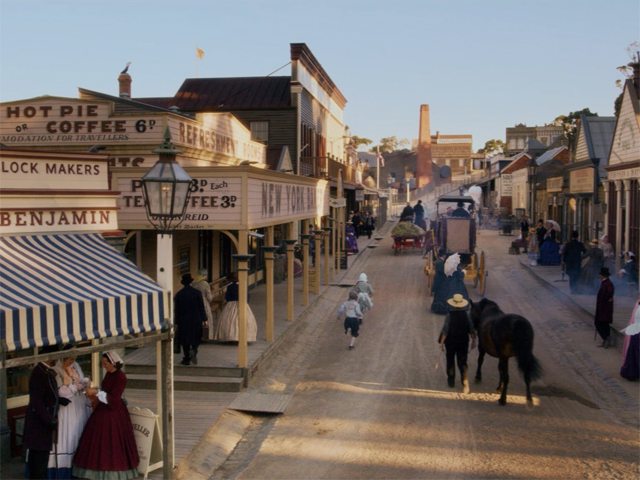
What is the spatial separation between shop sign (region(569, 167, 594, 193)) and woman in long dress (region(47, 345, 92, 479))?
22887 mm

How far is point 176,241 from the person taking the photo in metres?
15.7

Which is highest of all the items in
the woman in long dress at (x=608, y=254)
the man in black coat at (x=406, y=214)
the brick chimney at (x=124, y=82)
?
the brick chimney at (x=124, y=82)

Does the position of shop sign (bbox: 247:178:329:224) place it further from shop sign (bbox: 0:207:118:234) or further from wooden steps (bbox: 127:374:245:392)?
shop sign (bbox: 0:207:118:234)

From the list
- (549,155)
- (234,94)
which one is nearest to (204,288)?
(234,94)

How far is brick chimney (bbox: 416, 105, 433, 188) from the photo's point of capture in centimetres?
7806

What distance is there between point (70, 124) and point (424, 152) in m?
66.4

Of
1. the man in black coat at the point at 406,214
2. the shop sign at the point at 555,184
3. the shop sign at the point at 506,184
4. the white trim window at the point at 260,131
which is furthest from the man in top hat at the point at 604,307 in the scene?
the shop sign at the point at 506,184

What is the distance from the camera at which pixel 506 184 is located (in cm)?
5716

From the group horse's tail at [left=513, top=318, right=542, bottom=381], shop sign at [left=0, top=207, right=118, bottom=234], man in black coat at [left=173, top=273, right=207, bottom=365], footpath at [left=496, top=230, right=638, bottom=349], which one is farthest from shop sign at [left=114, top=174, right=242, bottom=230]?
footpath at [left=496, top=230, right=638, bottom=349]

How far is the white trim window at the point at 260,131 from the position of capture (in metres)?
29.3

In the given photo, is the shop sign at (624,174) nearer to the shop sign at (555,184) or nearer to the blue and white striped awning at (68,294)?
the shop sign at (555,184)

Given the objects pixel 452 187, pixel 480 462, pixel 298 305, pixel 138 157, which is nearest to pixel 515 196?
pixel 452 187

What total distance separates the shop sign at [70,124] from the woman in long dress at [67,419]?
313 inches

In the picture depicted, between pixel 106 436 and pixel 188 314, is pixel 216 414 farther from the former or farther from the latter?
pixel 106 436
